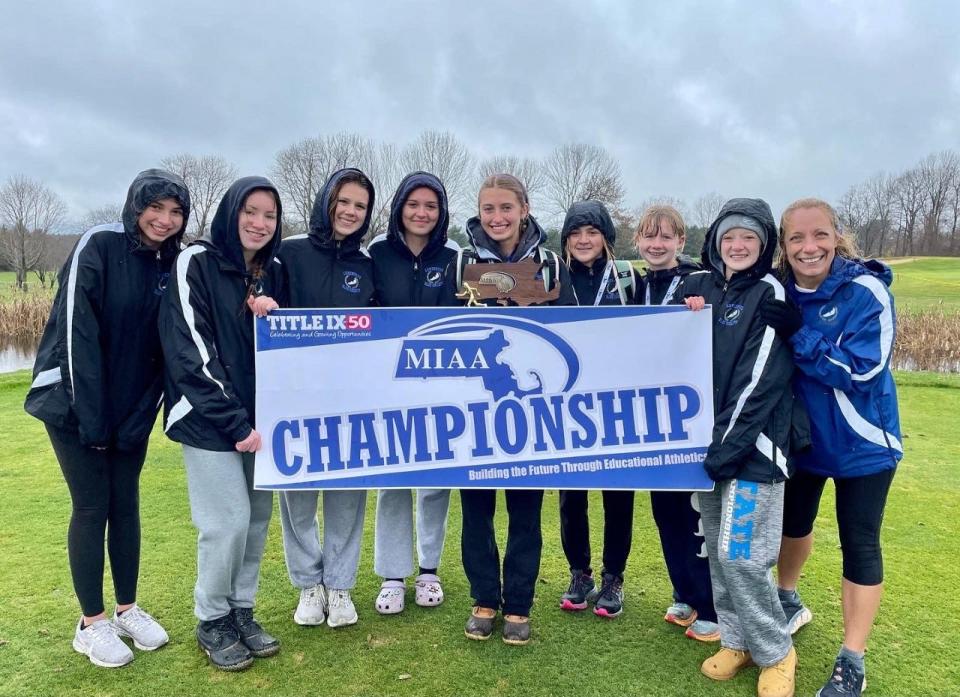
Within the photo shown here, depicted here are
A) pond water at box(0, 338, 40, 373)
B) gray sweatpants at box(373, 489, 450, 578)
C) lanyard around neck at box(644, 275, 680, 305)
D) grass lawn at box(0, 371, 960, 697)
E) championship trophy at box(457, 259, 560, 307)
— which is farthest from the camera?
pond water at box(0, 338, 40, 373)

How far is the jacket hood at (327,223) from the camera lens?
10.2ft

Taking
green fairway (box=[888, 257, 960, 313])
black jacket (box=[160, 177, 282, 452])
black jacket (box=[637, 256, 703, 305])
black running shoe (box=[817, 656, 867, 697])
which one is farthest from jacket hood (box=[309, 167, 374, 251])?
green fairway (box=[888, 257, 960, 313])

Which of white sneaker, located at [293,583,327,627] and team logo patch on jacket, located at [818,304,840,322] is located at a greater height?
team logo patch on jacket, located at [818,304,840,322]

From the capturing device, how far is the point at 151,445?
5871 mm

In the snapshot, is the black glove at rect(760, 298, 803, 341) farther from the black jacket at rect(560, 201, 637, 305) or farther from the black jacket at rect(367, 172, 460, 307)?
the black jacket at rect(367, 172, 460, 307)

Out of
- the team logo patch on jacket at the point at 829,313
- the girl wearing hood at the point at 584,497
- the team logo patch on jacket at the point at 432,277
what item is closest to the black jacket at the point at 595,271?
the girl wearing hood at the point at 584,497

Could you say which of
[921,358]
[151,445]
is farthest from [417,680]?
[921,358]

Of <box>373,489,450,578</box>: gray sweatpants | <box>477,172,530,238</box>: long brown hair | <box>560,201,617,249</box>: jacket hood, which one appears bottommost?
<box>373,489,450,578</box>: gray sweatpants

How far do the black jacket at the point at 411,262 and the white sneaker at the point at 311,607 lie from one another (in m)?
1.50

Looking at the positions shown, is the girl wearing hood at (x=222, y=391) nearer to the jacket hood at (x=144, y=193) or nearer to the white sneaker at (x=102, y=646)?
the jacket hood at (x=144, y=193)

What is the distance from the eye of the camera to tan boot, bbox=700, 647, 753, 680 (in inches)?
109

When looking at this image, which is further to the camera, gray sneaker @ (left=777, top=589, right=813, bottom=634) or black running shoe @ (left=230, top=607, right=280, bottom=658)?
gray sneaker @ (left=777, top=589, right=813, bottom=634)

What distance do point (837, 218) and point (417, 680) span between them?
2636 mm

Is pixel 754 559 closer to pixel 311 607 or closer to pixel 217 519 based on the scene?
pixel 311 607
